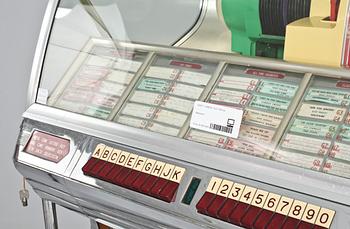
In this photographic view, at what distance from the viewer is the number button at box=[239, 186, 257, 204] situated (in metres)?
0.94

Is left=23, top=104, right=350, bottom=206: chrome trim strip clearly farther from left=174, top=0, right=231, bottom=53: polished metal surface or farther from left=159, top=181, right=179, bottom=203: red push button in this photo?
left=174, top=0, right=231, bottom=53: polished metal surface

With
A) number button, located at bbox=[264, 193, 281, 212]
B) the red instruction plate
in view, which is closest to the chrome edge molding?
the red instruction plate

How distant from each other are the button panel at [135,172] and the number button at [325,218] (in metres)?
0.30

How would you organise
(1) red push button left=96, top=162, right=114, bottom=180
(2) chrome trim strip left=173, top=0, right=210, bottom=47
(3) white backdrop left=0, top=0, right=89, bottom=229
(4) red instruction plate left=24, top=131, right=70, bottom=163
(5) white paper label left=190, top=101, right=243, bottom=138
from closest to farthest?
1. (5) white paper label left=190, top=101, right=243, bottom=138
2. (1) red push button left=96, top=162, right=114, bottom=180
3. (4) red instruction plate left=24, top=131, right=70, bottom=163
4. (2) chrome trim strip left=173, top=0, right=210, bottom=47
5. (3) white backdrop left=0, top=0, right=89, bottom=229

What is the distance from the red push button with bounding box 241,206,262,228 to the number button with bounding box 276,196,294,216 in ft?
0.13

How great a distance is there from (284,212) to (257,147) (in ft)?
0.52

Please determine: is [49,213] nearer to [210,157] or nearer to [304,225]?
[210,157]

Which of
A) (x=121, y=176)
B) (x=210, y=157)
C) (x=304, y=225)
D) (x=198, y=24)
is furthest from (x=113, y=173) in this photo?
(x=198, y=24)

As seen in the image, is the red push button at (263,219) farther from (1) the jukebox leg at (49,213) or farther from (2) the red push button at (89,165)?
(1) the jukebox leg at (49,213)

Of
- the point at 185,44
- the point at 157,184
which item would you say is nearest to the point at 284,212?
the point at 157,184

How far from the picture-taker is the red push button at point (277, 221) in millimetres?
890

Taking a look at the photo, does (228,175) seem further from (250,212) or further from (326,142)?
(326,142)

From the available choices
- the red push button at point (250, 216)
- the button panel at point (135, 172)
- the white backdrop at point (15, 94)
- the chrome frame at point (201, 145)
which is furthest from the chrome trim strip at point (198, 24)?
the white backdrop at point (15, 94)

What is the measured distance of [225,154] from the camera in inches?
39.8
